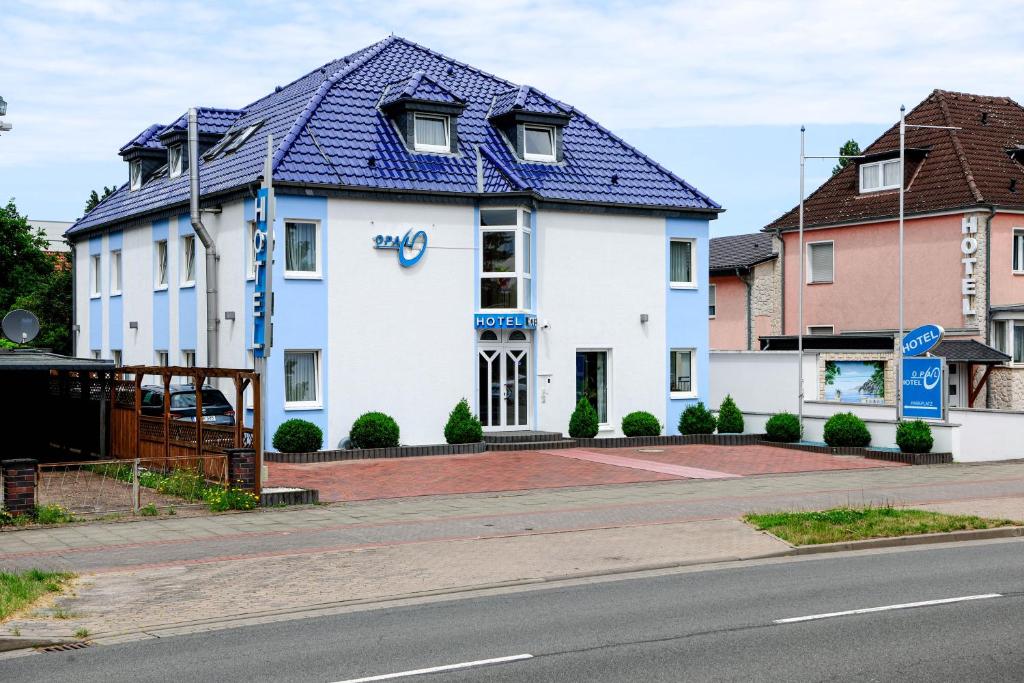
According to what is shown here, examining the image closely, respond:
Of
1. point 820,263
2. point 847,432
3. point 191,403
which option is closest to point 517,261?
point 191,403

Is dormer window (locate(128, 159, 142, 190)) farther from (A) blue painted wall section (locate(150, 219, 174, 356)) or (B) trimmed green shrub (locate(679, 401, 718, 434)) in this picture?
(B) trimmed green shrub (locate(679, 401, 718, 434))

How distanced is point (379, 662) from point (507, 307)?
20300mm

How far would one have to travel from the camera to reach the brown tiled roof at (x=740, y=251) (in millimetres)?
44956

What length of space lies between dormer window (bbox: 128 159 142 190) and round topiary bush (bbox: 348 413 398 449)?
557 inches

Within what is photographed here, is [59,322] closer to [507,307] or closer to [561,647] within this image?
[507,307]

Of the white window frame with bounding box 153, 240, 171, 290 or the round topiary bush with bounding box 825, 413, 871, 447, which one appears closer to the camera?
the round topiary bush with bounding box 825, 413, 871, 447

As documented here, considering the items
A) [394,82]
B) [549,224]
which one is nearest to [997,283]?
[549,224]

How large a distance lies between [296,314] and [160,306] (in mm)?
7598

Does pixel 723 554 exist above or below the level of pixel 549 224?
below

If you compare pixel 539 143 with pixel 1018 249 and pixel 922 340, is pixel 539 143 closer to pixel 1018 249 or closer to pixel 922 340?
pixel 922 340

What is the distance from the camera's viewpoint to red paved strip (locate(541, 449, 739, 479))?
23094 mm

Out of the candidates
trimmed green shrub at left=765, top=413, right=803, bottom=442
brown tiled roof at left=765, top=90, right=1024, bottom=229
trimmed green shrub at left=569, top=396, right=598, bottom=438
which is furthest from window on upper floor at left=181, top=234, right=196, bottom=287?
brown tiled roof at left=765, top=90, right=1024, bottom=229

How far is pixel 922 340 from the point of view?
94.9ft

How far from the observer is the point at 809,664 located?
334 inches
